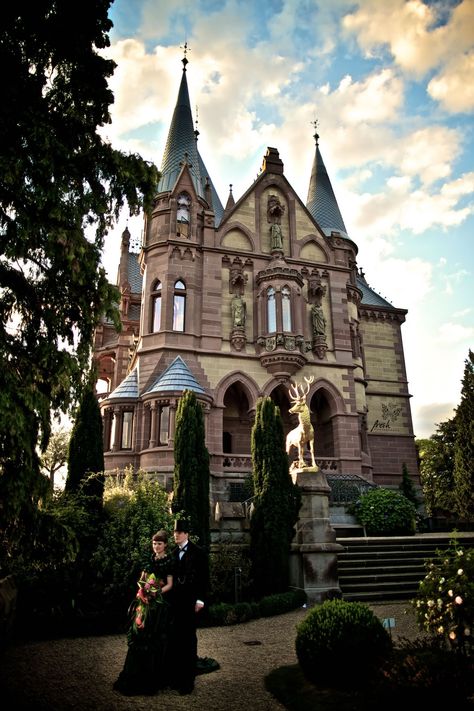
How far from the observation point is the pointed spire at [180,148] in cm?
2747

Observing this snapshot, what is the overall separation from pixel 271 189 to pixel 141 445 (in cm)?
1562

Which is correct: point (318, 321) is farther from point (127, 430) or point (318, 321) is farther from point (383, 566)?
point (383, 566)

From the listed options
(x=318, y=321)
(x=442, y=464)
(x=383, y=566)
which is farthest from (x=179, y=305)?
(x=442, y=464)

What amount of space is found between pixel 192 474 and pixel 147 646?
6.54 m

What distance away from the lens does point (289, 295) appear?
1004 inches

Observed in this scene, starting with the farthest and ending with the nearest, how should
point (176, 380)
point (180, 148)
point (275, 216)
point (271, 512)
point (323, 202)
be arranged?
1. point (323, 202)
2. point (180, 148)
3. point (275, 216)
4. point (176, 380)
5. point (271, 512)

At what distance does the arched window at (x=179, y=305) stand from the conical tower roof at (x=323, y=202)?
9651mm

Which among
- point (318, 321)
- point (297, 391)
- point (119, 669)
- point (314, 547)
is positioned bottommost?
point (119, 669)

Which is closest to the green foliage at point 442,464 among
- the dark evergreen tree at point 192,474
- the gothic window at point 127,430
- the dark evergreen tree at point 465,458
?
the dark evergreen tree at point 465,458

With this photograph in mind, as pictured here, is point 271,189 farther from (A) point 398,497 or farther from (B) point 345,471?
(A) point 398,497

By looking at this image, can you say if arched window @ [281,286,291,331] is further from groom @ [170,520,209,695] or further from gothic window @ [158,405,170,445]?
groom @ [170,520,209,695]

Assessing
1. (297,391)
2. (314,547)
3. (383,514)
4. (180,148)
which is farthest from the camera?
(180,148)

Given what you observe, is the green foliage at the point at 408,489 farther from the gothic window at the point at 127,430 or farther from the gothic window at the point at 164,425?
the gothic window at the point at 127,430

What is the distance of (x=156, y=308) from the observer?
82.5 feet
